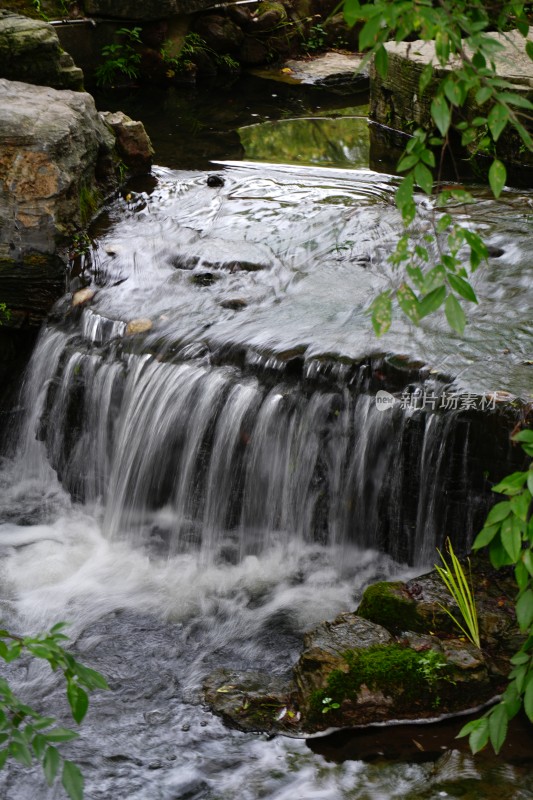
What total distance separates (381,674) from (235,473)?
1.71m

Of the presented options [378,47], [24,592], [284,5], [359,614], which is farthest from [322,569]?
[284,5]

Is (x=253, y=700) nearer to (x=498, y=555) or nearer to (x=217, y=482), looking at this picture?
(x=217, y=482)

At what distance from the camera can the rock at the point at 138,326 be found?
595cm

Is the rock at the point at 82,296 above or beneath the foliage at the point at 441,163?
beneath

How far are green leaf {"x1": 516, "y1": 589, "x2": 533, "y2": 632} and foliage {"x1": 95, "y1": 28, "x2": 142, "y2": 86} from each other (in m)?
10.0

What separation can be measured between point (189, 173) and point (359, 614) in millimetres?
5133

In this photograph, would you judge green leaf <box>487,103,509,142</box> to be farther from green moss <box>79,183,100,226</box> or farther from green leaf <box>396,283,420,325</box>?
green moss <box>79,183,100,226</box>

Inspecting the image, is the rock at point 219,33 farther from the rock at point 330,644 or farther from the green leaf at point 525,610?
the green leaf at point 525,610

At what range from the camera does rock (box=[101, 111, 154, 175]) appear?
26.4 feet

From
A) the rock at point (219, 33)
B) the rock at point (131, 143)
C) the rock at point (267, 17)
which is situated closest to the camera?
the rock at point (131, 143)

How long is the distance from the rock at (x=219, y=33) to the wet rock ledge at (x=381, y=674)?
9484mm

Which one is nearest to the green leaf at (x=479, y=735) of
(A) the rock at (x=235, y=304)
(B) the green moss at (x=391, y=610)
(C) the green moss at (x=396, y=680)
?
(C) the green moss at (x=396, y=680)

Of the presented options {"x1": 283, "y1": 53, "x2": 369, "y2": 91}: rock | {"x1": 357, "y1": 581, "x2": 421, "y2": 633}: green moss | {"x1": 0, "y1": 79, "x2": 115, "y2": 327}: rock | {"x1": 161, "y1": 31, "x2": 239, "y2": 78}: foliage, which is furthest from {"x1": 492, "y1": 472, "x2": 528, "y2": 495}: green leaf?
{"x1": 161, "y1": 31, "x2": 239, "y2": 78}: foliage

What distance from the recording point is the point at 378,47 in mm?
2336
